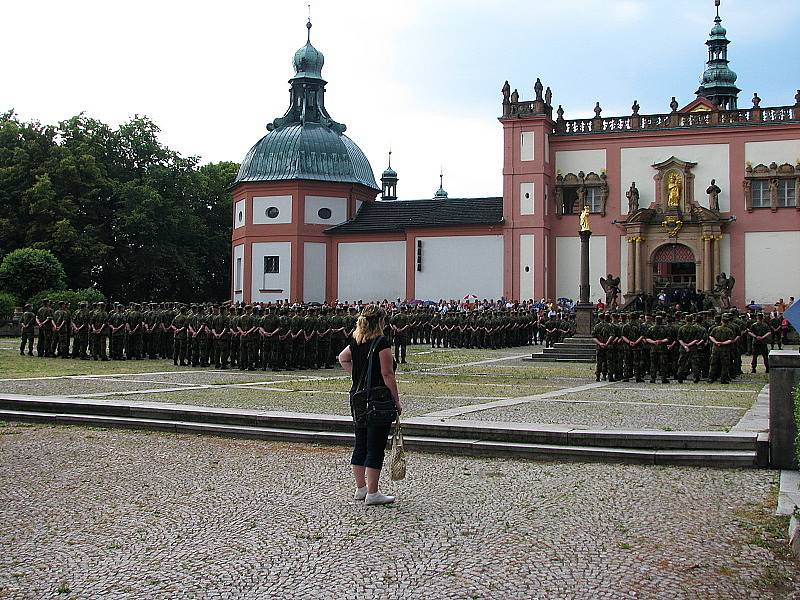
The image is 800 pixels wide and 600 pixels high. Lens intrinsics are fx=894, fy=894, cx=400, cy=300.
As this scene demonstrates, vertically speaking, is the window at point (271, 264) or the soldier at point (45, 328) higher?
the window at point (271, 264)

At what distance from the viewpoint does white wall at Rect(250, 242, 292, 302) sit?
5088 centimetres

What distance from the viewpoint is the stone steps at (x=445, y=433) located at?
904 centimetres

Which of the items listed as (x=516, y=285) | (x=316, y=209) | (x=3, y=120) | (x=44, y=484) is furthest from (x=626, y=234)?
(x=44, y=484)

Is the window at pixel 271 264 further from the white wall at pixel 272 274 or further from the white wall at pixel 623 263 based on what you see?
the white wall at pixel 623 263

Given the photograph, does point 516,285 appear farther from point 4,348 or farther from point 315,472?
point 315,472

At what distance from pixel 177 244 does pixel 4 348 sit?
2738 cm

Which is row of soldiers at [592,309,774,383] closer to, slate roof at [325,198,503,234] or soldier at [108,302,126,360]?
soldier at [108,302,126,360]

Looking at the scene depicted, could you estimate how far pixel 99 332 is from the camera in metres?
23.8

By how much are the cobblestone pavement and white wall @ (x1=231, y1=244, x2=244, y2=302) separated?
142ft

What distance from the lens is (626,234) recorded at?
145 feet

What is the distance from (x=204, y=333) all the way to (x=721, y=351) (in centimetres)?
1195

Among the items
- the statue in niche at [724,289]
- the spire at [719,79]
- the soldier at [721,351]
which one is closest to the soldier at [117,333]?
the soldier at [721,351]

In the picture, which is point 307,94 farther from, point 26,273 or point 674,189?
point 674,189

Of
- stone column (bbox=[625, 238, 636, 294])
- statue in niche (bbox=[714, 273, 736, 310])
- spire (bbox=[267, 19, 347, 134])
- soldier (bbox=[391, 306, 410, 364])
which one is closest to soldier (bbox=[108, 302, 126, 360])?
soldier (bbox=[391, 306, 410, 364])
